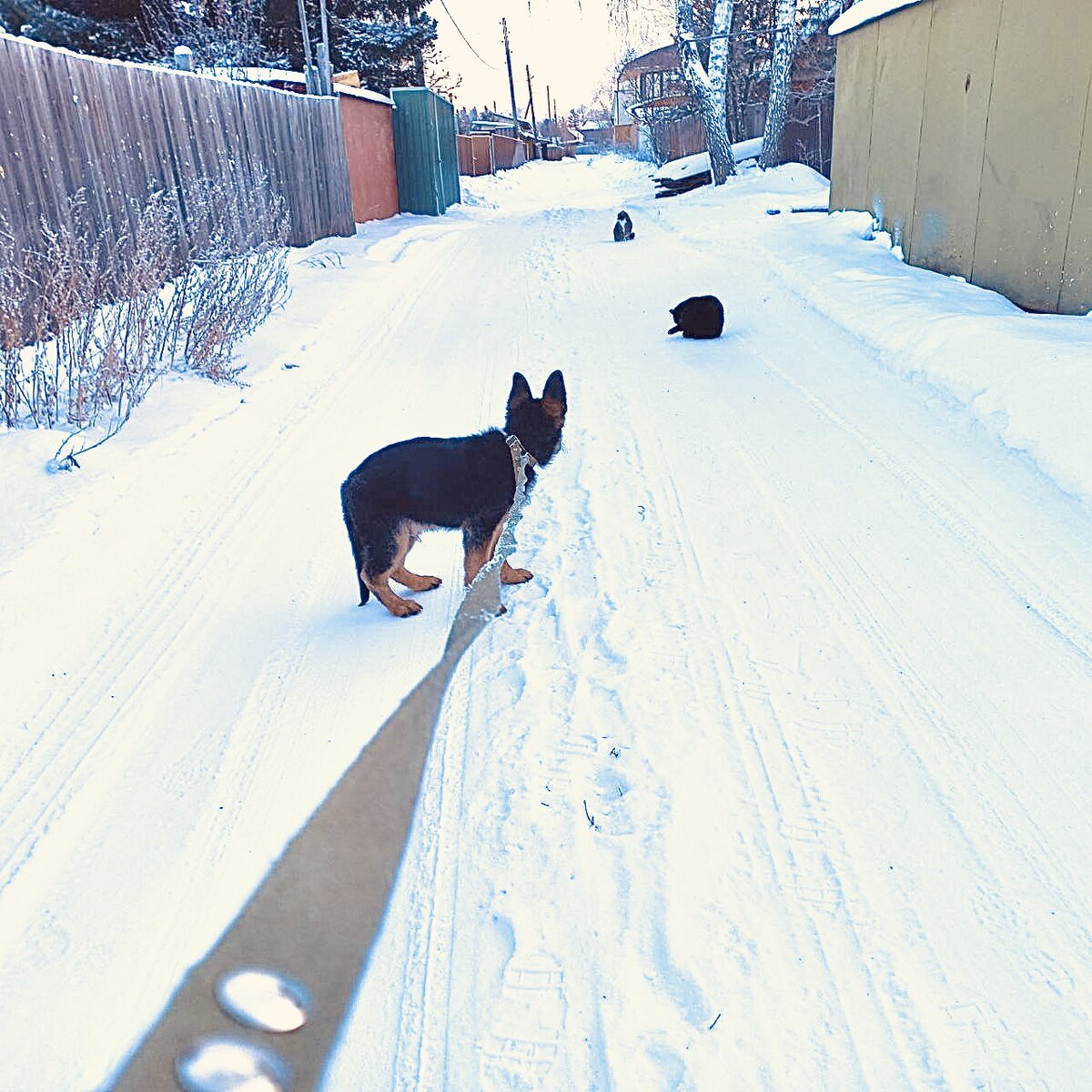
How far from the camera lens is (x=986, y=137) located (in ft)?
27.8

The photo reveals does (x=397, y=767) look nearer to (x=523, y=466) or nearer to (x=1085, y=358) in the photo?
(x=523, y=466)

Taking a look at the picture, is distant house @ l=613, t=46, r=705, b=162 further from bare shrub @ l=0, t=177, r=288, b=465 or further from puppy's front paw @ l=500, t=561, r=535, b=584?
puppy's front paw @ l=500, t=561, r=535, b=584

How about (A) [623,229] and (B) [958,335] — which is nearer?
(B) [958,335]

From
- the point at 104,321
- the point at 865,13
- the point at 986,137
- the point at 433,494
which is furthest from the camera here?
the point at 865,13

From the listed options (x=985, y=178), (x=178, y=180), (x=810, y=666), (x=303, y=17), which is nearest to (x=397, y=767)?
(x=810, y=666)

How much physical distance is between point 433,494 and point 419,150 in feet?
73.4

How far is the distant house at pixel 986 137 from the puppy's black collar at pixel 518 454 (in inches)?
236

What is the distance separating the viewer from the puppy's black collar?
11.5 feet

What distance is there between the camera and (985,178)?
849 centimetres

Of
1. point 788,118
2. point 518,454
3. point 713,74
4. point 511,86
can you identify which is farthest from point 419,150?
point 511,86

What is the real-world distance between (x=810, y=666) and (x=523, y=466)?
1452 mm

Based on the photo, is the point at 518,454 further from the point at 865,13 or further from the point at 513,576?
the point at 865,13

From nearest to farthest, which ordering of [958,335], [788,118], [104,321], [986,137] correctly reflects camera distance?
[104,321] → [958,335] → [986,137] → [788,118]

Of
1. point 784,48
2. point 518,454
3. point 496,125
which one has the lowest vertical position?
point 518,454
